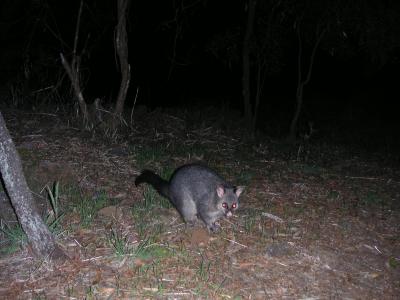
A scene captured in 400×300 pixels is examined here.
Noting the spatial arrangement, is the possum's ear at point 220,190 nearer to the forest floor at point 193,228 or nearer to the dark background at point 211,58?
the forest floor at point 193,228

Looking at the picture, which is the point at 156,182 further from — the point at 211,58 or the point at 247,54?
the point at 211,58

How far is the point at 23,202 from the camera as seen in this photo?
5.16m

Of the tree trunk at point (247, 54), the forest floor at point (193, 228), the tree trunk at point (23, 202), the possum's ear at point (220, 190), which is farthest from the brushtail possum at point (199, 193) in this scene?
the tree trunk at point (247, 54)

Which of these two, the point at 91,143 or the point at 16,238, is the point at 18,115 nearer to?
the point at 91,143

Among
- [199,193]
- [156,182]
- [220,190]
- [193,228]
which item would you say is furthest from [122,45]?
[193,228]

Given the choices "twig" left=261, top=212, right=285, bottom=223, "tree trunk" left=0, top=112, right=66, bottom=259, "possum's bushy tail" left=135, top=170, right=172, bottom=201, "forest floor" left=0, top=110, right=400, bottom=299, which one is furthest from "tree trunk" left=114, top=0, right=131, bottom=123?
"tree trunk" left=0, top=112, right=66, bottom=259

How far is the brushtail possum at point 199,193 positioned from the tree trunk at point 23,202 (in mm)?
2027

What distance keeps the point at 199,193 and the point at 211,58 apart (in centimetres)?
1692

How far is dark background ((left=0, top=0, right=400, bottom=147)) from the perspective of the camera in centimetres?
1230

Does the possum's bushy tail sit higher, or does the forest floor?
the possum's bushy tail

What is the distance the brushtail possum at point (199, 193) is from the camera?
6.70 meters

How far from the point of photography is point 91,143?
8.87 m

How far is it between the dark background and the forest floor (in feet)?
9.61

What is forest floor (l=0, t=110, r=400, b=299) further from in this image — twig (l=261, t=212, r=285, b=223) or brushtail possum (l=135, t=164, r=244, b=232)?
brushtail possum (l=135, t=164, r=244, b=232)
